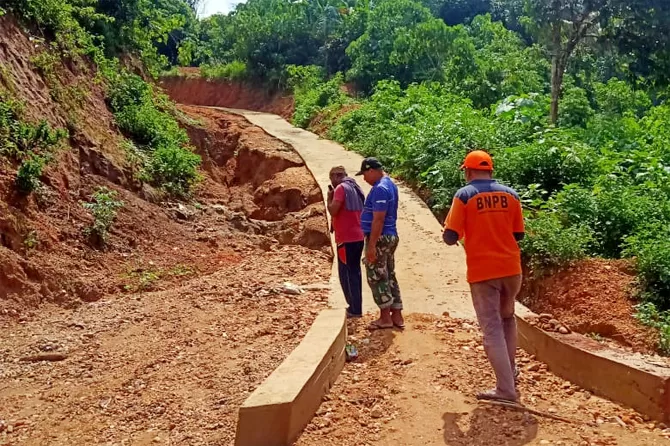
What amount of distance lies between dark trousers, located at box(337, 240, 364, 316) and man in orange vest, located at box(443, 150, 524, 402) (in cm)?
166

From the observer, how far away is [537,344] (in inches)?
200

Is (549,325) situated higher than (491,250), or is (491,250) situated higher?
(491,250)

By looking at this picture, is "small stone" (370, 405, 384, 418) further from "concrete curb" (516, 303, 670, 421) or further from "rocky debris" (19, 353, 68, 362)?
"rocky debris" (19, 353, 68, 362)

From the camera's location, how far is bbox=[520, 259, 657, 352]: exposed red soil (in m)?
6.20

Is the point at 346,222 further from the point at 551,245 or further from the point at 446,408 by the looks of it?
the point at 551,245

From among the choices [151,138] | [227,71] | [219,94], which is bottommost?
[151,138]

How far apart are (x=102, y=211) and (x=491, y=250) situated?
6465 mm

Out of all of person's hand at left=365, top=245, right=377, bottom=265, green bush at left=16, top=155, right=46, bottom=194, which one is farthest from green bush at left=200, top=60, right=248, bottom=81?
person's hand at left=365, top=245, right=377, bottom=265

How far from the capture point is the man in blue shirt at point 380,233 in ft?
17.5

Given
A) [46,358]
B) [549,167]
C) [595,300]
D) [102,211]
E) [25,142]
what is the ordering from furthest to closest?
1. [549,167]
2. [102,211]
3. [25,142]
4. [595,300]
5. [46,358]

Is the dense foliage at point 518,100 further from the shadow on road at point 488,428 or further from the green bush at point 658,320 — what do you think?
the shadow on road at point 488,428

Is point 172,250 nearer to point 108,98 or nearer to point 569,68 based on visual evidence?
point 108,98

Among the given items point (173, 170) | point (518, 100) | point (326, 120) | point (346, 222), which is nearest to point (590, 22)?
point (518, 100)

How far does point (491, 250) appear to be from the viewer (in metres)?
4.10
